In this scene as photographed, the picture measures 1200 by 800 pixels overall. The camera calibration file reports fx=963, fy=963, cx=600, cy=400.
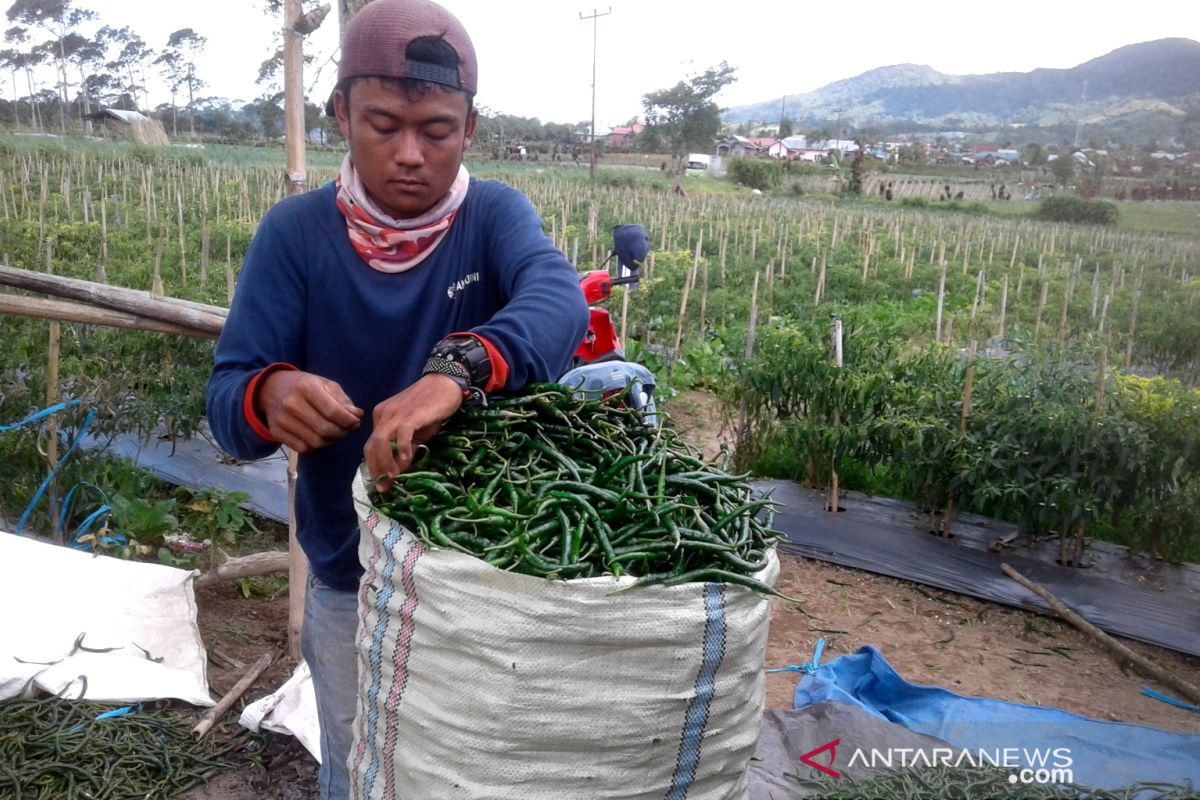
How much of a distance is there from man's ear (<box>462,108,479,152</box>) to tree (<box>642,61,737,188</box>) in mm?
53366

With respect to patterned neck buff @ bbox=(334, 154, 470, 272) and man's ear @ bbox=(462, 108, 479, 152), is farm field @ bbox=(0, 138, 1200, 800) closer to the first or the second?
patterned neck buff @ bbox=(334, 154, 470, 272)

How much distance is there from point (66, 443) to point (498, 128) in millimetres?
36073

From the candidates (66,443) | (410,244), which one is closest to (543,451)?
(410,244)

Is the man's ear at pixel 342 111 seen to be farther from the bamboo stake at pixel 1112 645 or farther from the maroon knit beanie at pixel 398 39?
the bamboo stake at pixel 1112 645

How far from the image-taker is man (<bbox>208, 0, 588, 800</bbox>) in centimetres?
156

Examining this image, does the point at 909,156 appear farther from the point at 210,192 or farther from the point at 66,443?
the point at 66,443

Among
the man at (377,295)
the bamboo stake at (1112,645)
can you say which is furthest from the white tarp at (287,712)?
the bamboo stake at (1112,645)

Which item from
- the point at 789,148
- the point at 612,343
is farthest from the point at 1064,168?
the point at 789,148

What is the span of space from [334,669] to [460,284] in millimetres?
808

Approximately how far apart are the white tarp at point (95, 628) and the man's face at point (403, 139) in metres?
2.34

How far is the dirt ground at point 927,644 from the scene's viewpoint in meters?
4.05

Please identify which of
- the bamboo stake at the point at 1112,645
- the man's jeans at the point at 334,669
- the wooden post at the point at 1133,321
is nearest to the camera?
the man's jeans at the point at 334,669

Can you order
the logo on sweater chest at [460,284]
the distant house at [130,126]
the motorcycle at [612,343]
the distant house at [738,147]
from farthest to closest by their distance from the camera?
the distant house at [738,147] < the distant house at [130,126] < the motorcycle at [612,343] < the logo on sweater chest at [460,284]

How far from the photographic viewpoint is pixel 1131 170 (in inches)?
361
